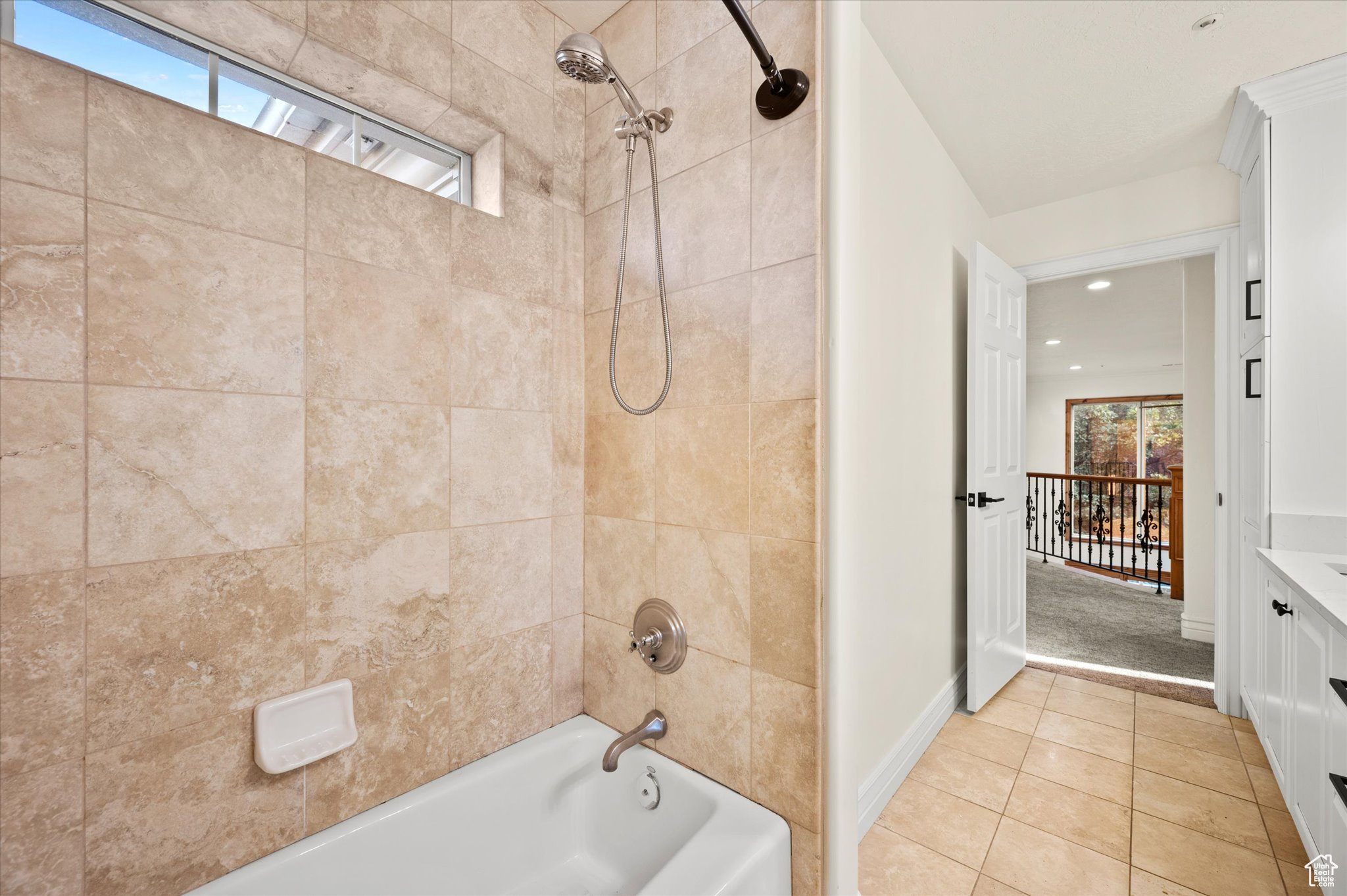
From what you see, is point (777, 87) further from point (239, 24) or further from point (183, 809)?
point (183, 809)

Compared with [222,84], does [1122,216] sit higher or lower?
higher

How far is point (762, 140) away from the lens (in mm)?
1320

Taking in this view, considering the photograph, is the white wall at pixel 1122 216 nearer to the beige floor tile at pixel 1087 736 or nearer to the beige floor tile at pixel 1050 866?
the beige floor tile at pixel 1087 736

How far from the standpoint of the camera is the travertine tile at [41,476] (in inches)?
35.8

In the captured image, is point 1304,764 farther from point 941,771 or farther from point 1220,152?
point 1220,152

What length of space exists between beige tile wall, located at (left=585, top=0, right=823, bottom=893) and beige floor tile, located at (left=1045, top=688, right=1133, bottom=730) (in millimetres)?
2022

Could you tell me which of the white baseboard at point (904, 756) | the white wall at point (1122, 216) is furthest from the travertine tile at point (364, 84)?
the white wall at point (1122, 216)

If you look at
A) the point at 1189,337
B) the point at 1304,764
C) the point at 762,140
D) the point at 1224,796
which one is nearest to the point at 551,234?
the point at 762,140

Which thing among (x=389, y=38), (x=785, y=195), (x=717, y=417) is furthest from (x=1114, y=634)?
(x=389, y=38)

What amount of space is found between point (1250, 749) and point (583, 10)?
3619 millimetres

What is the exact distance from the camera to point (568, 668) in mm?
1712

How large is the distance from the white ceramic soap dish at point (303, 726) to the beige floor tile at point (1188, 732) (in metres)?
3.00

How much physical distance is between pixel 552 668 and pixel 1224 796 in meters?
2.35

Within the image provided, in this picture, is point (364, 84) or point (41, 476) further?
point (364, 84)
